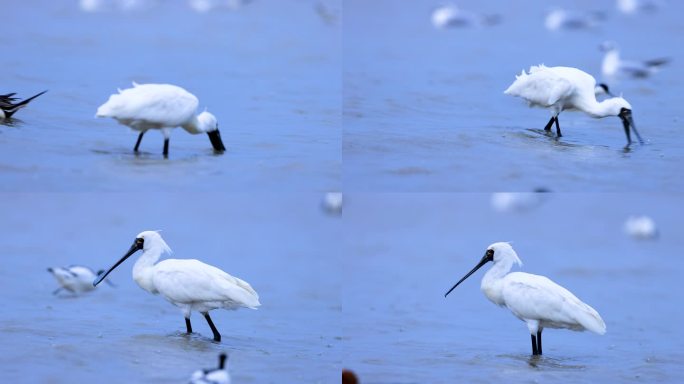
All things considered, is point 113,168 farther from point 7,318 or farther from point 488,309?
point 488,309

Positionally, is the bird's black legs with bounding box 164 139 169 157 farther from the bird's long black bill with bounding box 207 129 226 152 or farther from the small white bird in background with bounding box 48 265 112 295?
the small white bird in background with bounding box 48 265 112 295

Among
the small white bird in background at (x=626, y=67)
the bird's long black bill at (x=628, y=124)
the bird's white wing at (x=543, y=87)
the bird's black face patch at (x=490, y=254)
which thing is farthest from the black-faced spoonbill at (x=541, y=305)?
the small white bird in background at (x=626, y=67)

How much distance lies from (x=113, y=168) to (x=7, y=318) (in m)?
1.48

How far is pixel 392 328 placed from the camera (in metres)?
11.3

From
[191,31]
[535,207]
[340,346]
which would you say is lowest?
[340,346]

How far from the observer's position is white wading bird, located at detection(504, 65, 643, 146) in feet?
36.2

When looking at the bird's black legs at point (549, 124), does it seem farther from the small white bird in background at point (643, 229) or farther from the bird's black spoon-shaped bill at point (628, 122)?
the small white bird in background at point (643, 229)

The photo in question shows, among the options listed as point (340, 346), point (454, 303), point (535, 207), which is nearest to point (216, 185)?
point (340, 346)

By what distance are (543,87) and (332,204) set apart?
3589mm

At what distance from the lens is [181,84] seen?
12781 millimetres

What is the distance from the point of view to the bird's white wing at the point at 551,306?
10.1 metres

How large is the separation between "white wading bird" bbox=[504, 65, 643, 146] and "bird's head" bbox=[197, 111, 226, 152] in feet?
7.03

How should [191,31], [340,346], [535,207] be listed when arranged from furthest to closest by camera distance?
[191,31] < [535,207] < [340,346]

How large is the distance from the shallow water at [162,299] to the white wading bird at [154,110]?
4.48 ft
